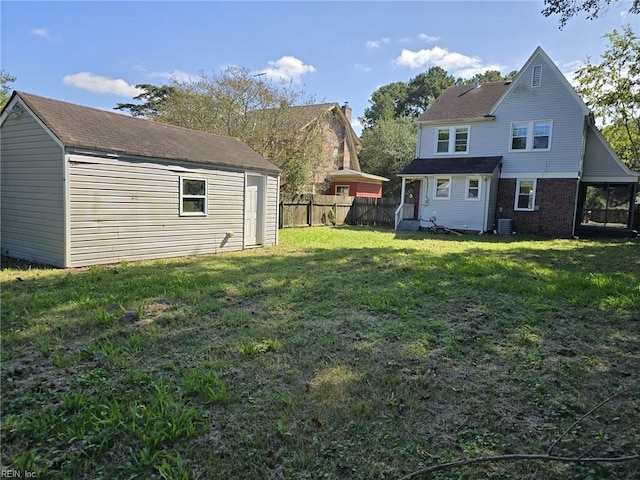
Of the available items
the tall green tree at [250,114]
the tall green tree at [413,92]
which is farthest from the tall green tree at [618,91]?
the tall green tree at [413,92]

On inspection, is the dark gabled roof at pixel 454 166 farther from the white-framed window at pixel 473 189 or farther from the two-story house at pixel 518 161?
the white-framed window at pixel 473 189

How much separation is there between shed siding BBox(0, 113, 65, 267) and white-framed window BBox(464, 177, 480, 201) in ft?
55.2

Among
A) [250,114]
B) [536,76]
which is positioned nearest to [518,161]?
[536,76]

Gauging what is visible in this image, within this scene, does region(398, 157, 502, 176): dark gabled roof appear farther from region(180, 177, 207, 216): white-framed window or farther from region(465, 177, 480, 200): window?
region(180, 177, 207, 216): white-framed window

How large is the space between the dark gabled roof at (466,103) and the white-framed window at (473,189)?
330 centimetres

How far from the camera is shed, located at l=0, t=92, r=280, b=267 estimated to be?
29.0 ft

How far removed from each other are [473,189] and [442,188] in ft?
5.20

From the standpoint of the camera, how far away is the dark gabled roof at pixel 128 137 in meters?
8.98

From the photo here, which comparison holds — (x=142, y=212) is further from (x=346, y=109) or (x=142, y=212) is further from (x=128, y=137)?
(x=346, y=109)

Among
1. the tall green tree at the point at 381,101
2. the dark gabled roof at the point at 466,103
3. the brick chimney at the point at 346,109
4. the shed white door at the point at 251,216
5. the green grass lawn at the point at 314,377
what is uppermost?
the tall green tree at the point at 381,101

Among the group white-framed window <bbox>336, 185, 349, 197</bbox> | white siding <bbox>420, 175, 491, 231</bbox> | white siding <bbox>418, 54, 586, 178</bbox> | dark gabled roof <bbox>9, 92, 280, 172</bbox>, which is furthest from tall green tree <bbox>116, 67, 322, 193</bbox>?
white siding <bbox>418, 54, 586, 178</bbox>

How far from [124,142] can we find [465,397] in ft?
31.7

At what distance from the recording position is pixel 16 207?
9820mm

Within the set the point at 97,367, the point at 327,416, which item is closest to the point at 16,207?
the point at 97,367
